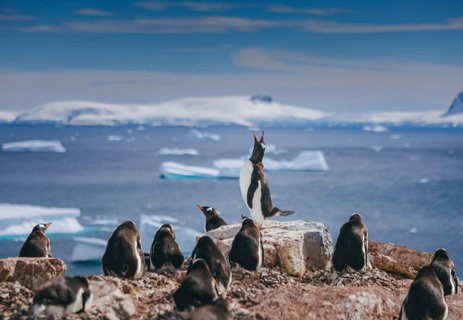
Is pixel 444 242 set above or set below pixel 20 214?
below

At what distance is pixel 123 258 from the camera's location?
22.2 feet

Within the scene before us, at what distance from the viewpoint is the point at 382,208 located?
161 ft

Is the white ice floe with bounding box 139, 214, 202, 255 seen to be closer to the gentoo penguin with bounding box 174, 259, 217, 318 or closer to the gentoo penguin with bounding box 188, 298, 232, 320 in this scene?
the gentoo penguin with bounding box 174, 259, 217, 318

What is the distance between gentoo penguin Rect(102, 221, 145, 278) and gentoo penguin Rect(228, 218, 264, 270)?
3.10 ft

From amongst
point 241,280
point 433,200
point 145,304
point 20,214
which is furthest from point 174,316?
point 433,200

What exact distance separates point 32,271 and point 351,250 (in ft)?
10.8

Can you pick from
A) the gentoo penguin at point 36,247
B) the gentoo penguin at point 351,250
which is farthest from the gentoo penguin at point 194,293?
the gentoo penguin at point 36,247

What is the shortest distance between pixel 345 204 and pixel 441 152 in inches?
2673

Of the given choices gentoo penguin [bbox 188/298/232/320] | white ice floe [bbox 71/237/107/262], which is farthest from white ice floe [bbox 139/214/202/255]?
gentoo penguin [bbox 188/298/232/320]

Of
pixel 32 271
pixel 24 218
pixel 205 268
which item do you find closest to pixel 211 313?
pixel 205 268

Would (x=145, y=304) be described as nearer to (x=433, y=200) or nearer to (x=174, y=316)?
(x=174, y=316)

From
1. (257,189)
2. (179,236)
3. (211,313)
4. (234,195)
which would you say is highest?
(257,189)

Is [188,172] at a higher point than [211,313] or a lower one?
lower

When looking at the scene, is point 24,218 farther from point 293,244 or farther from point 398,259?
point 293,244
